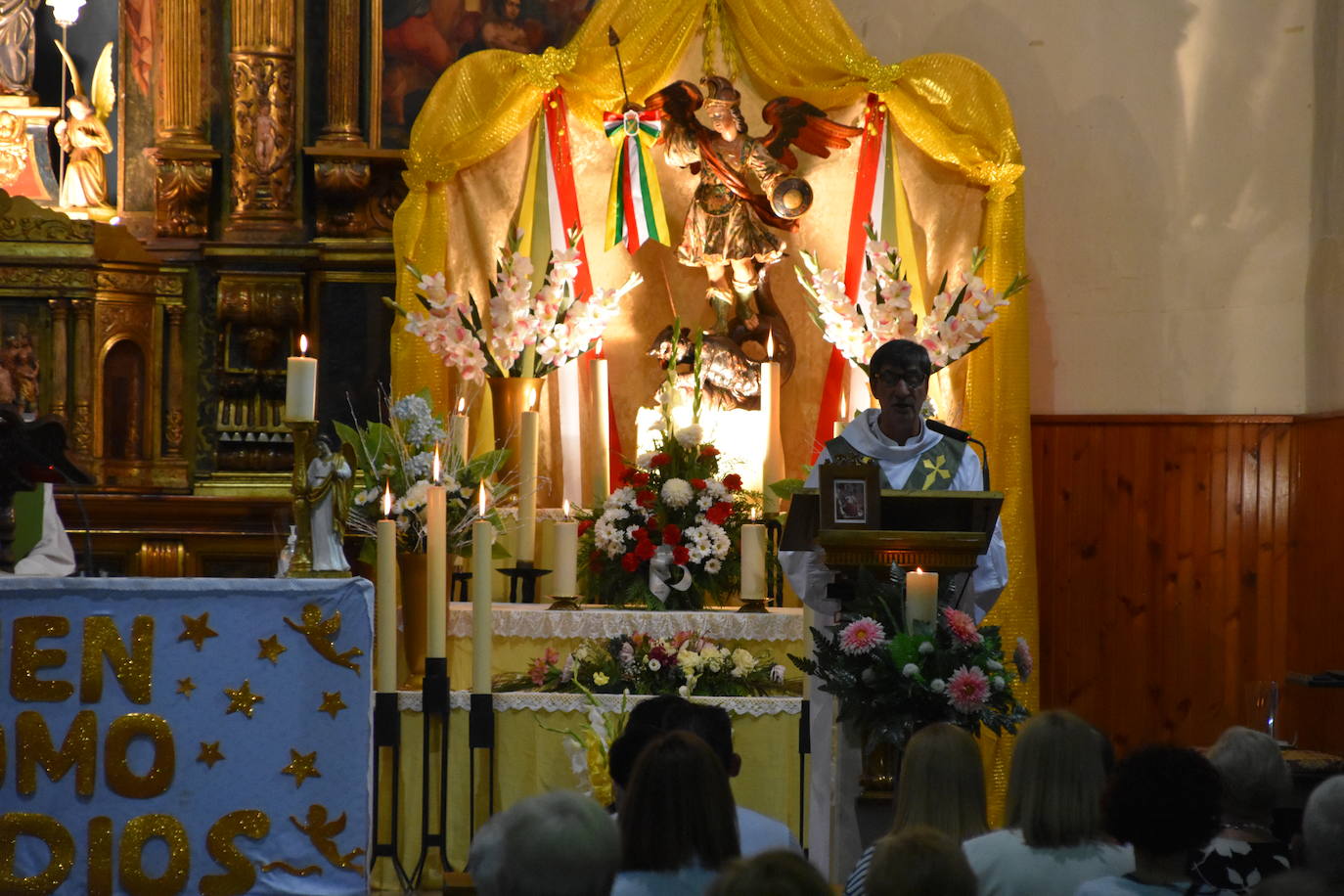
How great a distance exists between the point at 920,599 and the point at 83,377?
175 inches

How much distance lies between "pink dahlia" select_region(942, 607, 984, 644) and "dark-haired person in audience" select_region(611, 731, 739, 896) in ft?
5.09

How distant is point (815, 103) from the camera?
795 cm

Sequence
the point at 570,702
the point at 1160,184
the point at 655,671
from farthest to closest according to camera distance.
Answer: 1. the point at 1160,184
2. the point at 655,671
3. the point at 570,702

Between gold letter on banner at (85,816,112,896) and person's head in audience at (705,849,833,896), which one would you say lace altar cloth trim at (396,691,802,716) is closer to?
gold letter on banner at (85,816,112,896)

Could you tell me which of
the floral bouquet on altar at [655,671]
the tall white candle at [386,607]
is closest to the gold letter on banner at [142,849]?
the tall white candle at [386,607]

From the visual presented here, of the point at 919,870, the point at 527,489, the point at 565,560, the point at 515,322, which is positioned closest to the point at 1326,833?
the point at 919,870

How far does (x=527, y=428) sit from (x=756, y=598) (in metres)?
1.17

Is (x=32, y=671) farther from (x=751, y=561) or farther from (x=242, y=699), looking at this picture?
(x=751, y=561)

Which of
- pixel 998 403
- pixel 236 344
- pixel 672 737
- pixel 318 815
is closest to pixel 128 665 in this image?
pixel 318 815

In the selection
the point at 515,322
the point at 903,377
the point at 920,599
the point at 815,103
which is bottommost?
the point at 920,599

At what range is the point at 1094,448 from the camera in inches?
324

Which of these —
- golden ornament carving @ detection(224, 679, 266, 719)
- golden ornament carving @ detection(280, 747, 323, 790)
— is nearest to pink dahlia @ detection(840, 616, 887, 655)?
golden ornament carving @ detection(280, 747, 323, 790)

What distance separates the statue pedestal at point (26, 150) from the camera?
306 inches

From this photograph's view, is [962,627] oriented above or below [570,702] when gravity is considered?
above
